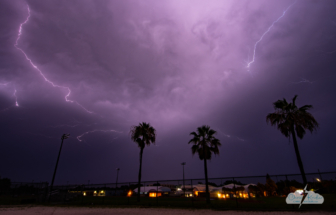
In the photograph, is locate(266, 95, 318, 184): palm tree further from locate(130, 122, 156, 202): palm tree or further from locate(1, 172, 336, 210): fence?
locate(130, 122, 156, 202): palm tree

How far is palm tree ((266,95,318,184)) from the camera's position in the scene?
46.8ft

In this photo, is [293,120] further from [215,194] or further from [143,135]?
[215,194]

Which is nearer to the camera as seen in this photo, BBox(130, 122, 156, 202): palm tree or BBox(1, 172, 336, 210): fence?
BBox(1, 172, 336, 210): fence

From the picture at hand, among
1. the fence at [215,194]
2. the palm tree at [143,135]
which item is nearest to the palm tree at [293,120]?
the fence at [215,194]

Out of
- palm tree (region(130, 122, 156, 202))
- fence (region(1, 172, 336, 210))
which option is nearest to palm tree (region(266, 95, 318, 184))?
fence (region(1, 172, 336, 210))

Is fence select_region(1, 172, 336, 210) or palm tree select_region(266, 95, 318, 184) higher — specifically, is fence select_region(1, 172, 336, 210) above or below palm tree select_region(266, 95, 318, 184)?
below

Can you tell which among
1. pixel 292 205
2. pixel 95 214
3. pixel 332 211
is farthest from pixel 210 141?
pixel 95 214

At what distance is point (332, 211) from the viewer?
10617 mm

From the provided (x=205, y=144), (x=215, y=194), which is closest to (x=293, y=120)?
(x=205, y=144)

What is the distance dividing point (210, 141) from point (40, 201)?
23394mm

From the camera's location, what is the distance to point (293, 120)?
14.7m

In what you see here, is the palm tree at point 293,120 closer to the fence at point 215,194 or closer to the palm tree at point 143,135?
the fence at point 215,194

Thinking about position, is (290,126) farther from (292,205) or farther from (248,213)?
Answer: (248,213)

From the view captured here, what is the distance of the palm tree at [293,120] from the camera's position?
46.8ft
